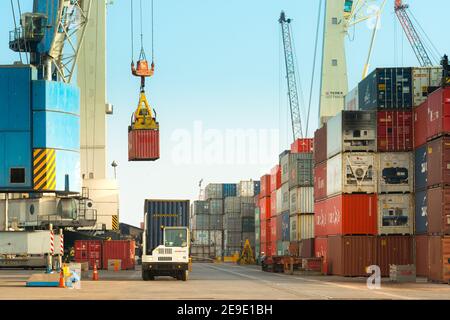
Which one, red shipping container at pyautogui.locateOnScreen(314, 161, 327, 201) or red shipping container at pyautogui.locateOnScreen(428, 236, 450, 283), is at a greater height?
red shipping container at pyautogui.locateOnScreen(314, 161, 327, 201)

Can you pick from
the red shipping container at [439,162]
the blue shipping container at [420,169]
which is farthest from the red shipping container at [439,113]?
the blue shipping container at [420,169]

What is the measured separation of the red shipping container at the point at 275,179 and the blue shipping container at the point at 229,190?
130 ft

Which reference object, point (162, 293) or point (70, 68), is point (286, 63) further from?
point (162, 293)

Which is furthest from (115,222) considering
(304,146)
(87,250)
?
(304,146)

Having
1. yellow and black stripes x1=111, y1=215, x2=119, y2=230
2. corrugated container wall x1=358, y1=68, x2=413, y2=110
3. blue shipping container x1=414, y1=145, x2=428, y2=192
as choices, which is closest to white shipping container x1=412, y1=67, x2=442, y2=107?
corrugated container wall x1=358, y1=68, x2=413, y2=110

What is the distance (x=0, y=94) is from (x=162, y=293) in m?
20.5

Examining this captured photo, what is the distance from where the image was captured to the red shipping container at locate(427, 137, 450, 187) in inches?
1706

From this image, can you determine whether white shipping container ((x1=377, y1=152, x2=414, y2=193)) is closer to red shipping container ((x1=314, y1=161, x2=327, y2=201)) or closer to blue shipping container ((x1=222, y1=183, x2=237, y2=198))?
red shipping container ((x1=314, y1=161, x2=327, y2=201))

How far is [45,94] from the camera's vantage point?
167 ft

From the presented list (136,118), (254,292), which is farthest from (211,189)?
(254,292)

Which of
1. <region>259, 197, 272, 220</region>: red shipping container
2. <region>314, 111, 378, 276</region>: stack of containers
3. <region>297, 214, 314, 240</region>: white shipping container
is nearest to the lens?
<region>314, 111, 378, 276</region>: stack of containers

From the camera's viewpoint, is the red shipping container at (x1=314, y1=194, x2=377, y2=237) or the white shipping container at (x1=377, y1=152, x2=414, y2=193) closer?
the white shipping container at (x1=377, y1=152, x2=414, y2=193)

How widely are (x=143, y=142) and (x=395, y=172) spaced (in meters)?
25.3

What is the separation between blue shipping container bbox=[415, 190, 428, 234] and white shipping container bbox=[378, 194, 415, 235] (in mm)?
999
